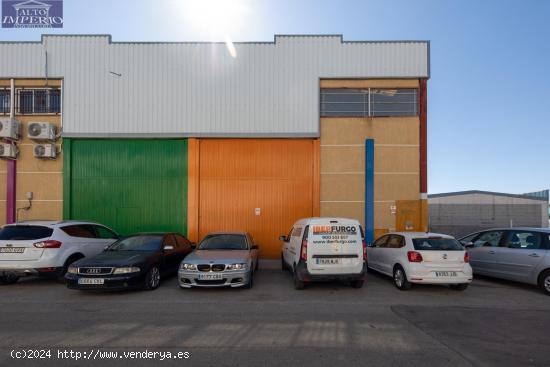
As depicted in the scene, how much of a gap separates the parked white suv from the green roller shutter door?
4.58m

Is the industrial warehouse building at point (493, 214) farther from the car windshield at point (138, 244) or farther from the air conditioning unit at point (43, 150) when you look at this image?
the air conditioning unit at point (43, 150)

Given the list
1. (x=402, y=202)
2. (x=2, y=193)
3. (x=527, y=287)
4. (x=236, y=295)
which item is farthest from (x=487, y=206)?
(x=2, y=193)

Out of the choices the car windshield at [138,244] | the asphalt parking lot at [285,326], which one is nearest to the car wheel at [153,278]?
the asphalt parking lot at [285,326]

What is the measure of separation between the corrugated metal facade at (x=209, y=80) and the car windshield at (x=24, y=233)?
616cm

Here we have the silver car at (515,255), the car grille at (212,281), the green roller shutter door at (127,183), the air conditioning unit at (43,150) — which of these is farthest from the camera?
the green roller shutter door at (127,183)

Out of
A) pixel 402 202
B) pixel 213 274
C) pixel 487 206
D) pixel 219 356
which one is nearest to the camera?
pixel 219 356

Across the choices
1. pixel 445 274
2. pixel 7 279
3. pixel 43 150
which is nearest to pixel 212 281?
pixel 445 274

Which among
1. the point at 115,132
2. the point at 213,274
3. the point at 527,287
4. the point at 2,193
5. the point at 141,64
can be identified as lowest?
the point at 527,287

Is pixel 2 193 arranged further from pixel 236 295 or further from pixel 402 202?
pixel 402 202

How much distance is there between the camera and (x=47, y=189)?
13930 millimetres

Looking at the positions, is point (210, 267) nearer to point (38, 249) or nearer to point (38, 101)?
point (38, 249)

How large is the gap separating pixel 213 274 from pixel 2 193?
12057mm

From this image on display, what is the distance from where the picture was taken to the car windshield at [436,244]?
25.8 feet

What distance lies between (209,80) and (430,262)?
→ 10747mm
